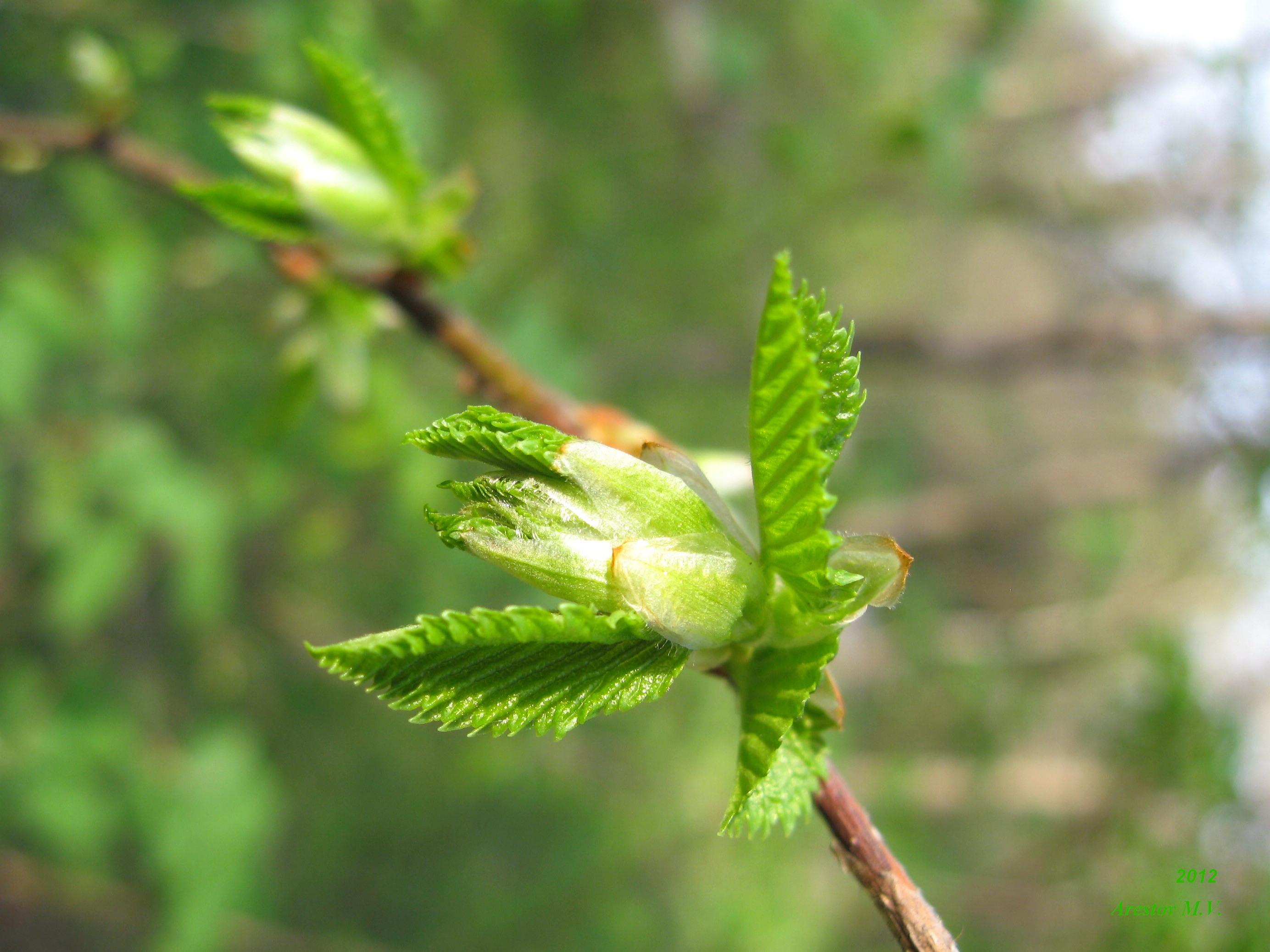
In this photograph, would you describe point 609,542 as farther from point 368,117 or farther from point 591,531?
point 368,117

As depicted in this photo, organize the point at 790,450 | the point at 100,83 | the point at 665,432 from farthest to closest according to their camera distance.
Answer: the point at 665,432
the point at 100,83
the point at 790,450

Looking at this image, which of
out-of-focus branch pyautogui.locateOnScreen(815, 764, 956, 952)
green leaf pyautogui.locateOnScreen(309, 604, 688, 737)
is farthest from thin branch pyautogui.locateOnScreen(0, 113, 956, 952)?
green leaf pyautogui.locateOnScreen(309, 604, 688, 737)

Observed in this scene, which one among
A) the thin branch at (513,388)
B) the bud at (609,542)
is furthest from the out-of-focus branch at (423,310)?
the bud at (609,542)

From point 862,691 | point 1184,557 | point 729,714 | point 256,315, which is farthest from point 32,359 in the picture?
point 1184,557

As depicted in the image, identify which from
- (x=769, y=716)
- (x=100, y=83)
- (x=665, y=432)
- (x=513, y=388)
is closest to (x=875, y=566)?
(x=769, y=716)

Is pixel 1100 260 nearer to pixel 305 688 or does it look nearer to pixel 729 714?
pixel 729 714

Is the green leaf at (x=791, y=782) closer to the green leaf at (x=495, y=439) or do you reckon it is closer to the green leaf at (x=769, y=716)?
the green leaf at (x=769, y=716)
